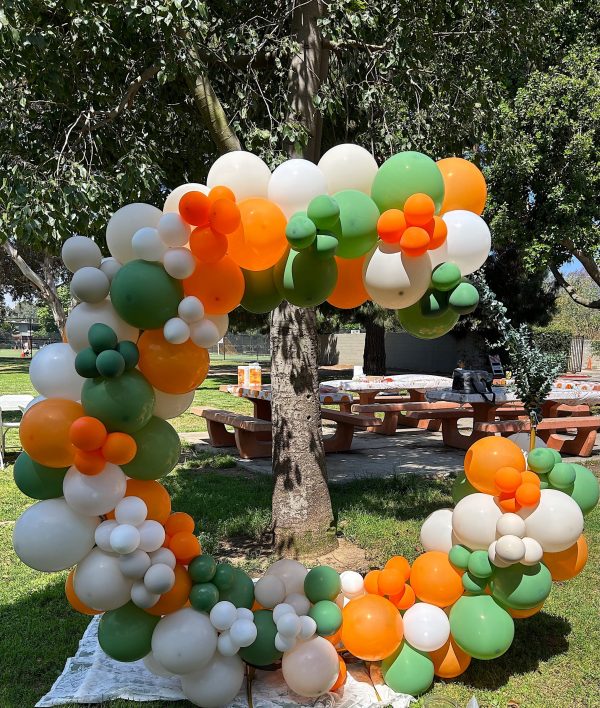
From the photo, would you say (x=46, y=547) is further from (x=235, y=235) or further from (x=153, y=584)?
(x=235, y=235)

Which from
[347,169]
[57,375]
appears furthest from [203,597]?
[347,169]

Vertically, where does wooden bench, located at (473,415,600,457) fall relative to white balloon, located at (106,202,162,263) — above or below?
below

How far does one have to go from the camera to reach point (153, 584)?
2.55 m

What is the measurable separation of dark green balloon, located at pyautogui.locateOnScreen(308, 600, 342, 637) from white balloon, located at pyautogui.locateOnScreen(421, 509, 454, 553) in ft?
2.06

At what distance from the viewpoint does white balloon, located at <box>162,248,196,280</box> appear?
102 inches

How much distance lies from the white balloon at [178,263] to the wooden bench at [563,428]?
20.7 ft

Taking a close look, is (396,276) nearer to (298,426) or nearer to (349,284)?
(349,284)

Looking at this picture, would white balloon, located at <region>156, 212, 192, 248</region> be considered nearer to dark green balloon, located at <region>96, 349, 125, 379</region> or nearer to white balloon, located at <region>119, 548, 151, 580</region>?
dark green balloon, located at <region>96, 349, 125, 379</region>

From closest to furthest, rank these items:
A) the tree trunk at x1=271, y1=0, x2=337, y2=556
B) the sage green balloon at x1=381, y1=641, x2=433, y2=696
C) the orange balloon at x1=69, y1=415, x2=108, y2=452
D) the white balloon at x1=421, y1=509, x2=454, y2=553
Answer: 1. the orange balloon at x1=69, y1=415, x2=108, y2=452
2. the sage green balloon at x1=381, y1=641, x2=433, y2=696
3. the white balloon at x1=421, y1=509, x2=454, y2=553
4. the tree trunk at x1=271, y1=0, x2=337, y2=556

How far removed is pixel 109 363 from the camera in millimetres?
2467

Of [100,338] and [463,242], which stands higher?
[463,242]

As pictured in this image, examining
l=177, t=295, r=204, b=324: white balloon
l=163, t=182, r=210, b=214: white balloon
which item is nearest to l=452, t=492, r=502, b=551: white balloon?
l=177, t=295, r=204, b=324: white balloon

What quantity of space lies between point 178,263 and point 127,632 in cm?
162

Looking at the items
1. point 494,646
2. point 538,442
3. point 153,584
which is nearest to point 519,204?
point 538,442
